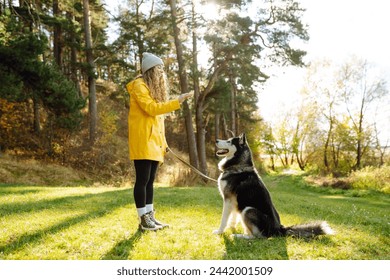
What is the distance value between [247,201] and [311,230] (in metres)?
0.87

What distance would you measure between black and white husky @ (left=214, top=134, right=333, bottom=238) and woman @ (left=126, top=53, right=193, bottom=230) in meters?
0.88

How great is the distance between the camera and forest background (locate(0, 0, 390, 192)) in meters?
11.9

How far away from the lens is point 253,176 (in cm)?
398

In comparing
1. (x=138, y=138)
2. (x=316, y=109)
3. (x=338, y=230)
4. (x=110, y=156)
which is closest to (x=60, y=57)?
(x=110, y=156)

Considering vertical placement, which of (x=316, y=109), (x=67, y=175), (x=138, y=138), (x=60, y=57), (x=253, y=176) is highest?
(x=60, y=57)

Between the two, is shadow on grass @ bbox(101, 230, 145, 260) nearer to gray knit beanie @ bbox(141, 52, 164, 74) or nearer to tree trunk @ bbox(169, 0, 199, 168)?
gray knit beanie @ bbox(141, 52, 164, 74)

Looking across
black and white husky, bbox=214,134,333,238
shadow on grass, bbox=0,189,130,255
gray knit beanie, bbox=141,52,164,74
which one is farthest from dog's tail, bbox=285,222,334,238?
shadow on grass, bbox=0,189,130,255

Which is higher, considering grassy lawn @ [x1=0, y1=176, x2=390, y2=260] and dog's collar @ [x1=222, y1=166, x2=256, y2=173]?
dog's collar @ [x1=222, y1=166, x2=256, y2=173]

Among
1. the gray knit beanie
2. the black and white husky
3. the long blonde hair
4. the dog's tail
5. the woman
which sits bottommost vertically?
the dog's tail

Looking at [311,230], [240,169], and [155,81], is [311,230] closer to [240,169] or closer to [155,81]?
[240,169]

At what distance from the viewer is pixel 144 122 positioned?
3.83 metres

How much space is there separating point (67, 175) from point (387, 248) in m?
13.0
